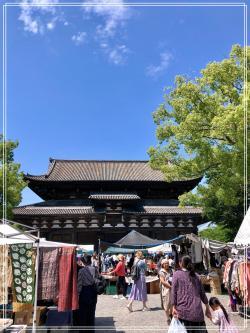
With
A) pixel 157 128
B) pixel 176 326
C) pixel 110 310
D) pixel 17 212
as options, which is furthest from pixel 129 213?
pixel 176 326

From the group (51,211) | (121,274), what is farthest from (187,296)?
(51,211)

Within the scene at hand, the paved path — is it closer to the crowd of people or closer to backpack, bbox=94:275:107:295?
backpack, bbox=94:275:107:295

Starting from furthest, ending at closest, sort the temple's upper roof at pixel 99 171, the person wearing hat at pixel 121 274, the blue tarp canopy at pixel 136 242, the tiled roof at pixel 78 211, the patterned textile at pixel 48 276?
the temple's upper roof at pixel 99 171 < the tiled roof at pixel 78 211 < the blue tarp canopy at pixel 136 242 < the person wearing hat at pixel 121 274 < the patterned textile at pixel 48 276

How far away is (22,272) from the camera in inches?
316

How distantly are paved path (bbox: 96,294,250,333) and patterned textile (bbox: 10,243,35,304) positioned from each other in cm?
202

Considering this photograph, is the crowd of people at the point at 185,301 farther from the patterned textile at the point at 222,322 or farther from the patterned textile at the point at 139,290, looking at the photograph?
the patterned textile at the point at 139,290

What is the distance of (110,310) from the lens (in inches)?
487

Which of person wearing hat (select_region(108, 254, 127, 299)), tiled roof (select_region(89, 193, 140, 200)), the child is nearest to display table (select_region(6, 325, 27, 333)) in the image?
the child

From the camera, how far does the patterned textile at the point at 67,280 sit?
8.03 meters

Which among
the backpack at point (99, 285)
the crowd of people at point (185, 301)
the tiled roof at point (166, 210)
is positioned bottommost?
the backpack at point (99, 285)

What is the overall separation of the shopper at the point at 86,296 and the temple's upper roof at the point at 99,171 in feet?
88.9

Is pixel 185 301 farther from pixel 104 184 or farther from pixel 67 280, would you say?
pixel 104 184

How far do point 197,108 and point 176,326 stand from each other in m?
12.1

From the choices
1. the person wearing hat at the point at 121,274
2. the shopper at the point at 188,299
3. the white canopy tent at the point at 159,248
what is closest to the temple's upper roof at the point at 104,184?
the white canopy tent at the point at 159,248
